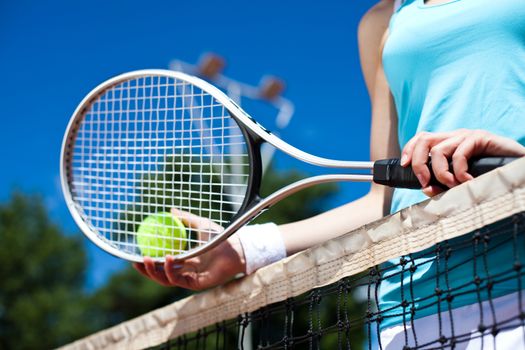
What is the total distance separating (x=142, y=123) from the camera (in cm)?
215

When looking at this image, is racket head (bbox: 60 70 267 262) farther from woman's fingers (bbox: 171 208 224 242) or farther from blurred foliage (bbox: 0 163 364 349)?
blurred foliage (bbox: 0 163 364 349)

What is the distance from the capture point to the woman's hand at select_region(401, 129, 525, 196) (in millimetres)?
1313

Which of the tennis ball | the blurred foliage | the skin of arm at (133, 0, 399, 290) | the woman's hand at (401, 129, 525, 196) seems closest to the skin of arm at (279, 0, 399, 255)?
the skin of arm at (133, 0, 399, 290)

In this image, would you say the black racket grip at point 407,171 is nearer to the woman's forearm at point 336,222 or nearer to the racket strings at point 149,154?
the woman's forearm at point 336,222

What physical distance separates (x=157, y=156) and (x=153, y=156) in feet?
0.05

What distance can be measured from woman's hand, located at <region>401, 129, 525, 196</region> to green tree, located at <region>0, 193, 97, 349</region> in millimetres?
16792

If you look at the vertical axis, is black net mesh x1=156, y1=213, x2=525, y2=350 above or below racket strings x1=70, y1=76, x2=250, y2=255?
below

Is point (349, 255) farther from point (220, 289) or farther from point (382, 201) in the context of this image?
point (220, 289)

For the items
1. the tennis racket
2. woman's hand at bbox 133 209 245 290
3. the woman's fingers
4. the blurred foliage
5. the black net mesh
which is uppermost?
the blurred foliage

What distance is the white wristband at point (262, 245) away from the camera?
1.91 meters

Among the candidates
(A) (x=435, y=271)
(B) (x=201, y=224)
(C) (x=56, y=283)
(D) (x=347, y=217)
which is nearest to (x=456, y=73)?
(A) (x=435, y=271)

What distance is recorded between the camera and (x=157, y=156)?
7.01 ft

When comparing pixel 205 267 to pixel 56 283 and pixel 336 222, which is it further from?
pixel 56 283

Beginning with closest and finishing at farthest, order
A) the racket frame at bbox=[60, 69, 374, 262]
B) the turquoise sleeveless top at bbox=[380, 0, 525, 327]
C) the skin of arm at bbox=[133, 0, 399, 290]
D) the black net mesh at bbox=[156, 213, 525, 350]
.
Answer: the black net mesh at bbox=[156, 213, 525, 350] < the turquoise sleeveless top at bbox=[380, 0, 525, 327] < the racket frame at bbox=[60, 69, 374, 262] < the skin of arm at bbox=[133, 0, 399, 290]
